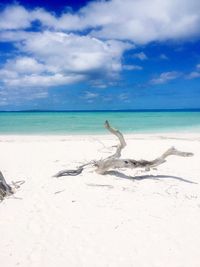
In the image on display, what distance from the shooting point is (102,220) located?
5227 mm

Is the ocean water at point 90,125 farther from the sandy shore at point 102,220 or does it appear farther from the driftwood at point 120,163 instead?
the sandy shore at point 102,220

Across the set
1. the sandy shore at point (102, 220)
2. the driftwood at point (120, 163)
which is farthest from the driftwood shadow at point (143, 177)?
the driftwood at point (120, 163)

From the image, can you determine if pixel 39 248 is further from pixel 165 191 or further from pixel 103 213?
pixel 165 191

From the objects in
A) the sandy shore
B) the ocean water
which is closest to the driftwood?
the sandy shore

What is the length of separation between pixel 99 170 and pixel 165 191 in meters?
1.98

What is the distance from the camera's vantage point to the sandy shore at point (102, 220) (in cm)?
410

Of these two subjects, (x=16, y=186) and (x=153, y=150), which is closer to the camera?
(x=16, y=186)

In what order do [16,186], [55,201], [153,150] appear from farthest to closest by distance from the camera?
[153,150] → [16,186] → [55,201]

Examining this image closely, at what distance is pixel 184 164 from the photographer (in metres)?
10.3

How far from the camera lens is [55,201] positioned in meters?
6.19

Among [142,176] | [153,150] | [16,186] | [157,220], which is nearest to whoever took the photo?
[157,220]

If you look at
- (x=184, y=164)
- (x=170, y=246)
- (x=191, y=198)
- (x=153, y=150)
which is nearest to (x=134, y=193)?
(x=191, y=198)

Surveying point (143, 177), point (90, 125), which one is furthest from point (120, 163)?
point (90, 125)

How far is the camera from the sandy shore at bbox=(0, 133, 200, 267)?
4.10 metres
